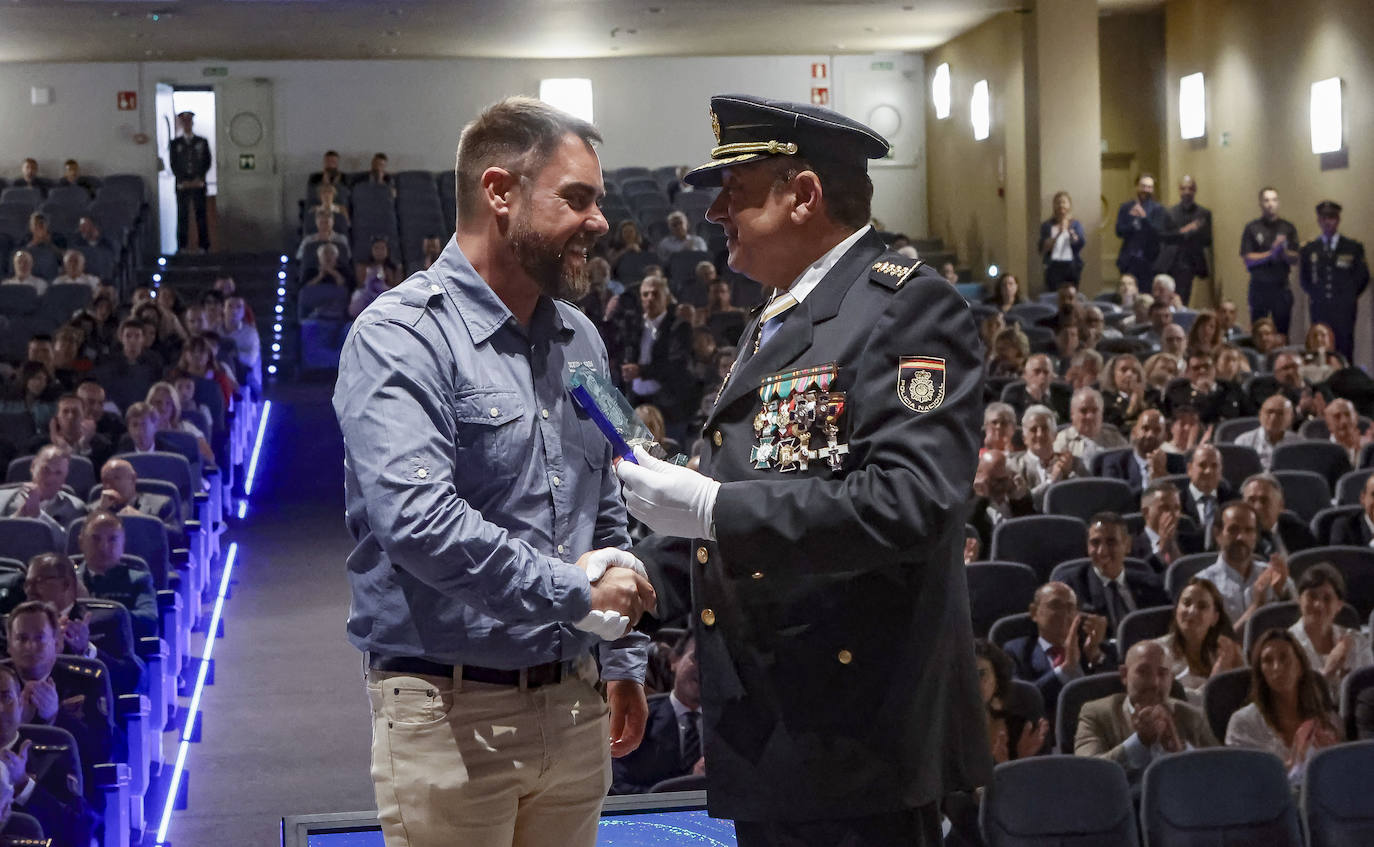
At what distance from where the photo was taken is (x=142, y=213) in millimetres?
14844

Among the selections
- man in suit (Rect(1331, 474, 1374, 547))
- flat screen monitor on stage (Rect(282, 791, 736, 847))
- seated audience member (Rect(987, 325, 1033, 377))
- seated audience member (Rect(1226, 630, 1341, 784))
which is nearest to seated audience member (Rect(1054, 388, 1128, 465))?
man in suit (Rect(1331, 474, 1374, 547))

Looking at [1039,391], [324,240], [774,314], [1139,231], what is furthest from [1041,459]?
[324,240]

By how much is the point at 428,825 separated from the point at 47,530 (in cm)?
475

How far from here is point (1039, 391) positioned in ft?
26.6

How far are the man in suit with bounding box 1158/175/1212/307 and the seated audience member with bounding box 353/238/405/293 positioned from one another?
621cm

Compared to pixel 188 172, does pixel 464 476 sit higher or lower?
lower

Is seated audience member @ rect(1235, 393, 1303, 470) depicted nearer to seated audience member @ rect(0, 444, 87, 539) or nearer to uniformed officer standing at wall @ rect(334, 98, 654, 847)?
seated audience member @ rect(0, 444, 87, 539)

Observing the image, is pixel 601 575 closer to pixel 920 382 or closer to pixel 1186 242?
pixel 920 382

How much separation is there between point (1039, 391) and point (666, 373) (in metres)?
2.10

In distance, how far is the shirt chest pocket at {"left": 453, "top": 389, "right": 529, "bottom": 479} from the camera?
6.20 ft

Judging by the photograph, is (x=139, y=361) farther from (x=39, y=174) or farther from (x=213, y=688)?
(x=39, y=174)

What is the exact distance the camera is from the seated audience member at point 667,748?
4.73 meters

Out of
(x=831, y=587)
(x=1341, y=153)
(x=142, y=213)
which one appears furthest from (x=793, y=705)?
(x=142, y=213)

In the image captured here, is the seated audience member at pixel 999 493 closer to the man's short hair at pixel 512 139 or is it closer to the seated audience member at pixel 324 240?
the man's short hair at pixel 512 139
